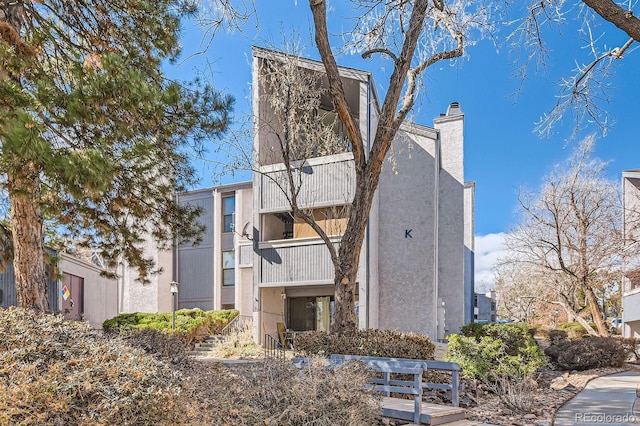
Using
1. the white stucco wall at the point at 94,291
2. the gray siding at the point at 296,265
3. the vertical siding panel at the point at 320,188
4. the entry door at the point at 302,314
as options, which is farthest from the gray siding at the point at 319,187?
the white stucco wall at the point at 94,291

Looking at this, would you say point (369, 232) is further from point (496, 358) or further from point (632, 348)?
point (632, 348)

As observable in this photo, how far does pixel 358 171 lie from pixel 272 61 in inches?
257

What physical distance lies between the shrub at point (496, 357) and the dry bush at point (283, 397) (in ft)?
17.7

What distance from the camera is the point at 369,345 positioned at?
9.72 metres

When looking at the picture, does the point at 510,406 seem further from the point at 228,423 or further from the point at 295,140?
Result: the point at 295,140

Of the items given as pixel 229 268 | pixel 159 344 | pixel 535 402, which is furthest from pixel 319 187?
pixel 535 402

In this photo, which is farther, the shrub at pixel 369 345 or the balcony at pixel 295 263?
the balcony at pixel 295 263

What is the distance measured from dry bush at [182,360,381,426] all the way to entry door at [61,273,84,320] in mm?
13939

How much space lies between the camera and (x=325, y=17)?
972 centimetres

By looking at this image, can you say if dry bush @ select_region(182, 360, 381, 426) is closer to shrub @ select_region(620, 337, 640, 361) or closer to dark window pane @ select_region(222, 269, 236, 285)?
shrub @ select_region(620, 337, 640, 361)

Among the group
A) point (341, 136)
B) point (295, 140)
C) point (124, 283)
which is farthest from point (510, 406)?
point (124, 283)

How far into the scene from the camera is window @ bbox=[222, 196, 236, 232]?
82.9ft

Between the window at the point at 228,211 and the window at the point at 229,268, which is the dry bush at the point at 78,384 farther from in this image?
the window at the point at 228,211

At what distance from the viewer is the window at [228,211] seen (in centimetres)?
2527
